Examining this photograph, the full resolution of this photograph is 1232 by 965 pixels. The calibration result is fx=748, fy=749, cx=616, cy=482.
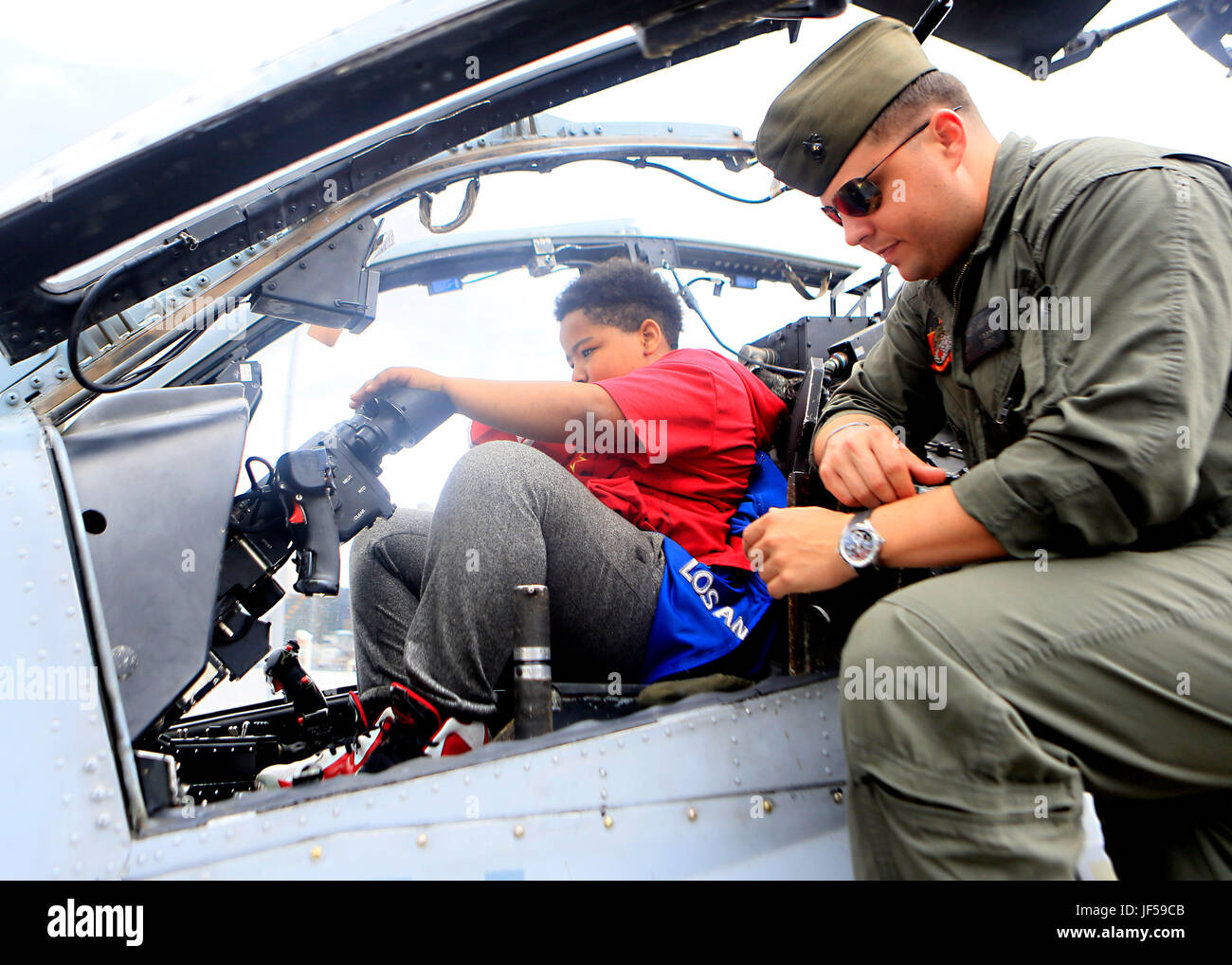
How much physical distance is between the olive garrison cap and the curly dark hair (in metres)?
0.68

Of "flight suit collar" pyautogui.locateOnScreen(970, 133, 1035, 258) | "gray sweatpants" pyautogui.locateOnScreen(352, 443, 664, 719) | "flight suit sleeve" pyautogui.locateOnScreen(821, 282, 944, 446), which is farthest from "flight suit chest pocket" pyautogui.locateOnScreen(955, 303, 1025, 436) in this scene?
"gray sweatpants" pyautogui.locateOnScreen(352, 443, 664, 719)

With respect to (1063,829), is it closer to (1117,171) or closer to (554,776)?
(554,776)

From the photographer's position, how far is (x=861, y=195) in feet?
3.50

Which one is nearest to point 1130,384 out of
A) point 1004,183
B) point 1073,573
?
point 1073,573

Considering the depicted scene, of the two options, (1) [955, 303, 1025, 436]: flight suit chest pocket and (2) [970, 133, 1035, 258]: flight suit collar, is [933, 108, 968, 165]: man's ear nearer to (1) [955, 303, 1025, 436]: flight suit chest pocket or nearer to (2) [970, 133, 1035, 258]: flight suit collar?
(2) [970, 133, 1035, 258]: flight suit collar

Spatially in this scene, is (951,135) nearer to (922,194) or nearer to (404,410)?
(922,194)

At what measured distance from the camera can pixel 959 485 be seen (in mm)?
841

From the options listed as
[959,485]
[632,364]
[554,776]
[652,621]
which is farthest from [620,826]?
[632,364]

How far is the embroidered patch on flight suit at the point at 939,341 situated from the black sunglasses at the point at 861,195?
21 centimetres

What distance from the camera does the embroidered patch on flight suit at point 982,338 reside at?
38.5 inches

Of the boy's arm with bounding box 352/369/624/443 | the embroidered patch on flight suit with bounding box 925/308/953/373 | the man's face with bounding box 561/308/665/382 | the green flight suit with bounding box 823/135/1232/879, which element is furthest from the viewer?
the man's face with bounding box 561/308/665/382

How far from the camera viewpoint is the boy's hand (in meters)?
1.41
